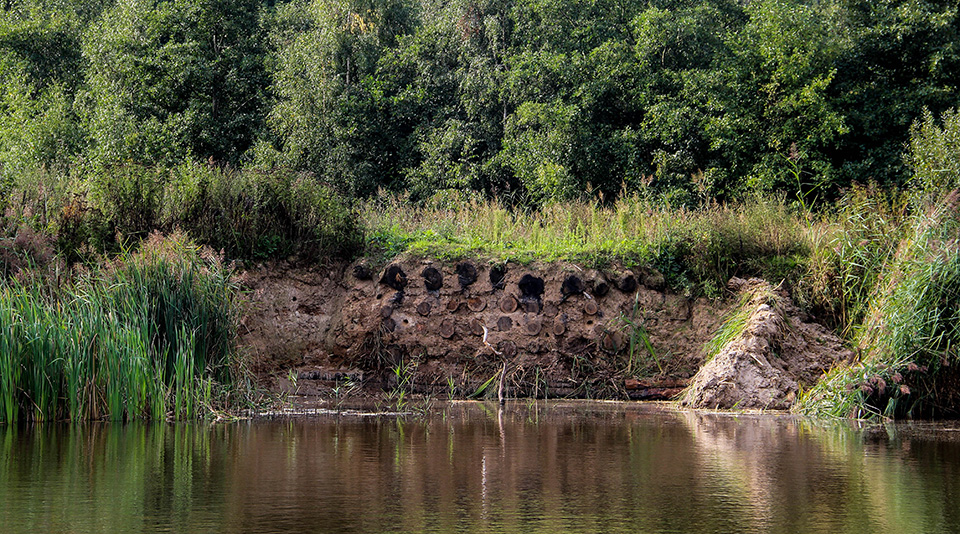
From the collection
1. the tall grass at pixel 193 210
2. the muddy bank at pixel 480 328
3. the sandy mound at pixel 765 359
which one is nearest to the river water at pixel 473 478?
the sandy mound at pixel 765 359

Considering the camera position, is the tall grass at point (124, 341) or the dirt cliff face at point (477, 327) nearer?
the tall grass at point (124, 341)

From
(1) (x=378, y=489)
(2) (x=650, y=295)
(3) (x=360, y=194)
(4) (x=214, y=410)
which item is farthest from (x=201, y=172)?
(3) (x=360, y=194)

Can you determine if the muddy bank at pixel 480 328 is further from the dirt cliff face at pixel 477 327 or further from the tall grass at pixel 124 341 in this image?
the tall grass at pixel 124 341

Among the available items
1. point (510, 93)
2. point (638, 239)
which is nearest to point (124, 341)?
point (638, 239)

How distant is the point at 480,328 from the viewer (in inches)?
605

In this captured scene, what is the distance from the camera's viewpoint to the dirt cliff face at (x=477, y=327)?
48.9 ft

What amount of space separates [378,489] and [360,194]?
2349 cm

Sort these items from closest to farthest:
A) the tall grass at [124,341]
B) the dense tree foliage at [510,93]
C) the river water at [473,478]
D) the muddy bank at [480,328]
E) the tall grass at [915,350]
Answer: the river water at [473,478]
the tall grass at [124,341]
the tall grass at [915,350]
the muddy bank at [480,328]
the dense tree foliage at [510,93]

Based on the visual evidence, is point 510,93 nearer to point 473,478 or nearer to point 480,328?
point 480,328

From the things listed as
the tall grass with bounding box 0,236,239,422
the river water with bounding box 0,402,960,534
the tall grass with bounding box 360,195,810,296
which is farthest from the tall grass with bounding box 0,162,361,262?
the river water with bounding box 0,402,960,534

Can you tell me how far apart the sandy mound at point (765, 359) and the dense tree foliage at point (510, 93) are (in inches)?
383

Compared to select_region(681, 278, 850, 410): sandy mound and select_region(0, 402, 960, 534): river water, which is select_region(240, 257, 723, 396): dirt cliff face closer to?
select_region(681, 278, 850, 410): sandy mound

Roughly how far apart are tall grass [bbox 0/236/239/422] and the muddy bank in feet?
11.6

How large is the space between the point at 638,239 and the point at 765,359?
4.01 metres
